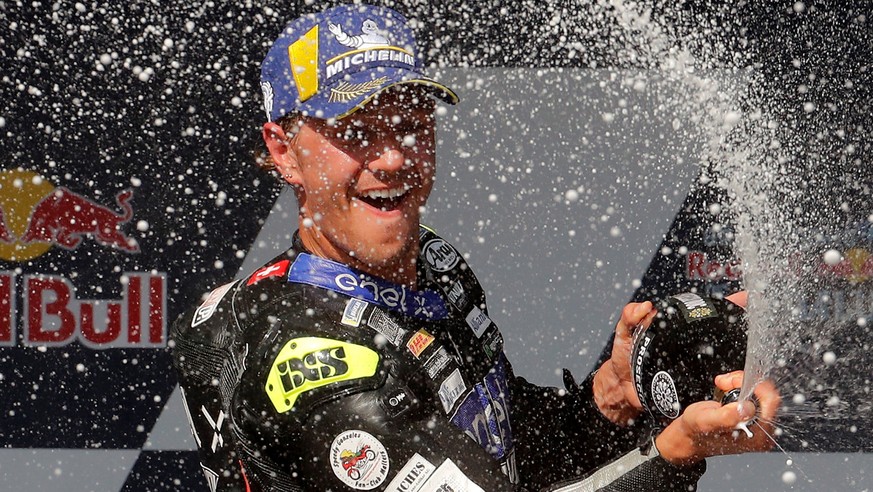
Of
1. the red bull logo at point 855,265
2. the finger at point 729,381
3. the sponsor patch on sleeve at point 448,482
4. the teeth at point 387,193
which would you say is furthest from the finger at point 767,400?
the red bull logo at point 855,265

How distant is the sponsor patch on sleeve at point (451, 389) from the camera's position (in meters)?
1.68

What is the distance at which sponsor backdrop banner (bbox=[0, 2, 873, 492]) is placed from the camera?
10.2 feet

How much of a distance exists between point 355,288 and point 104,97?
67.4 inches

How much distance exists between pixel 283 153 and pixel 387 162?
0.23m

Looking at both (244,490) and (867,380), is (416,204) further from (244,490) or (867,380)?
(867,380)

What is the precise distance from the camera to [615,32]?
3197 millimetres

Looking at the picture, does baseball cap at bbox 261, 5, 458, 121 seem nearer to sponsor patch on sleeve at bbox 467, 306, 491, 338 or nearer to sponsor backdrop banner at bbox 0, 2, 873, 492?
sponsor patch on sleeve at bbox 467, 306, 491, 338

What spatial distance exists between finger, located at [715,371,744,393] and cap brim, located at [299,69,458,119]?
661 millimetres

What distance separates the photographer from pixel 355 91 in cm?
167

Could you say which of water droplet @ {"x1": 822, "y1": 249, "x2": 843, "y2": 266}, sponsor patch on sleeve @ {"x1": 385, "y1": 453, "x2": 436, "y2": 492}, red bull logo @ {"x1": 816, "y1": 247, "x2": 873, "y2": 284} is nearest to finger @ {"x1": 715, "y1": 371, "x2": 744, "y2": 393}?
sponsor patch on sleeve @ {"x1": 385, "y1": 453, "x2": 436, "y2": 492}

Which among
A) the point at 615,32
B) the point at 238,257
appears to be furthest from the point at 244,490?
the point at 615,32

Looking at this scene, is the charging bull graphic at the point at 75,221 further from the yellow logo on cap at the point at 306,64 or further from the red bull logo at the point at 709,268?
the red bull logo at the point at 709,268

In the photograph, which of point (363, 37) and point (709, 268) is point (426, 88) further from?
point (709, 268)

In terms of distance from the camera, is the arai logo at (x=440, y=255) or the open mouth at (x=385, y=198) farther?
the arai logo at (x=440, y=255)
